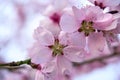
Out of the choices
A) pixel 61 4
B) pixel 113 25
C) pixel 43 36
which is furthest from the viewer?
pixel 61 4

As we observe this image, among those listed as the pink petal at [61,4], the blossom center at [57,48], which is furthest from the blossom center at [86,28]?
the pink petal at [61,4]

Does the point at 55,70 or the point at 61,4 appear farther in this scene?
the point at 61,4

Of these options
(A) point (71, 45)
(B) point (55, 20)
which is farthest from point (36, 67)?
(B) point (55, 20)

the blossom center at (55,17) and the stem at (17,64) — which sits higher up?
the blossom center at (55,17)

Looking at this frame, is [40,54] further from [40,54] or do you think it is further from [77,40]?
[77,40]

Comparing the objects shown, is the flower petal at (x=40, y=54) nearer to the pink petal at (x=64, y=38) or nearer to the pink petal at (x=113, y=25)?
the pink petal at (x=64, y=38)

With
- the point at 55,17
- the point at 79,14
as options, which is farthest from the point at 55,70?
the point at 55,17

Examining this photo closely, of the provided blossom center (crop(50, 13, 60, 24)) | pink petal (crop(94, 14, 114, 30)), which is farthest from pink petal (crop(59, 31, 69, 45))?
blossom center (crop(50, 13, 60, 24))

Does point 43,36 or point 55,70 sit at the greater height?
point 43,36
